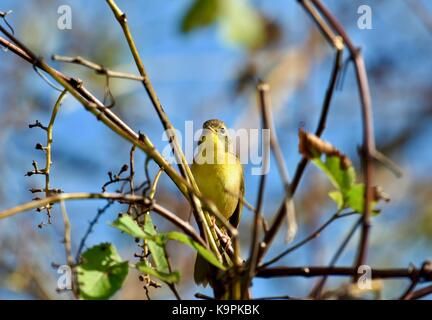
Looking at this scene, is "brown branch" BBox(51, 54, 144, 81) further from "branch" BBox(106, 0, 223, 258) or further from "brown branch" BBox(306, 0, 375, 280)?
"brown branch" BBox(306, 0, 375, 280)

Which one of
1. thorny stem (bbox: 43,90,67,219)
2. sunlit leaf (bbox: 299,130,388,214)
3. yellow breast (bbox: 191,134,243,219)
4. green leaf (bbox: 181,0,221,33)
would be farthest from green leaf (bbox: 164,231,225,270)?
yellow breast (bbox: 191,134,243,219)

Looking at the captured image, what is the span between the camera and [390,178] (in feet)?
28.0

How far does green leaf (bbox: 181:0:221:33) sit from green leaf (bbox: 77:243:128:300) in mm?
2030

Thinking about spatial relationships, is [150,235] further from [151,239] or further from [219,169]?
[219,169]

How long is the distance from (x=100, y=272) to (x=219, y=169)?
366 centimetres

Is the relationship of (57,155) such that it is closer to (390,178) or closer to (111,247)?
(390,178)

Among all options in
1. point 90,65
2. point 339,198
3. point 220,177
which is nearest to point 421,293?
point 339,198

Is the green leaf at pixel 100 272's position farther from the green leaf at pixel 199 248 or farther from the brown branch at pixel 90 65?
the brown branch at pixel 90 65

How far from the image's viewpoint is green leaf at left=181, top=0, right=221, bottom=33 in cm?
335

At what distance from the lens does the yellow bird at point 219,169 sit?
4.96m

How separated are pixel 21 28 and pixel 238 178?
4.08 m

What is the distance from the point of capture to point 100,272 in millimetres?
1455
